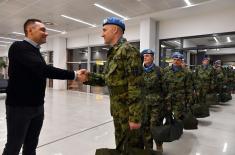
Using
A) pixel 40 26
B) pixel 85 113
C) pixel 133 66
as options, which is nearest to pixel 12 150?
pixel 40 26

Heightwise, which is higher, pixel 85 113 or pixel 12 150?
pixel 12 150

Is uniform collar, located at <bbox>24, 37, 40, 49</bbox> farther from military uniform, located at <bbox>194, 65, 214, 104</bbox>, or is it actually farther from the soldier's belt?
military uniform, located at <bbox>194, 65, 214, 104</bbox>

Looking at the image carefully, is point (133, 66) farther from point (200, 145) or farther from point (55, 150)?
point (200, 145)

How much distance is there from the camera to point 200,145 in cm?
333

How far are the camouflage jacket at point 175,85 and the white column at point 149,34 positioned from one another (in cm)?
503

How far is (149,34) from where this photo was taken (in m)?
8.37

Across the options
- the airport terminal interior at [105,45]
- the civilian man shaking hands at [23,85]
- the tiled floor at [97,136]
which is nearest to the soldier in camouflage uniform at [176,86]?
the tiled floor at [97,136]

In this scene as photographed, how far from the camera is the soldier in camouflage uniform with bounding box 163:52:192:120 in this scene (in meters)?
3.09

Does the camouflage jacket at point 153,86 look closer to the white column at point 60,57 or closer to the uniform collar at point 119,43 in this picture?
the uniform collar at point 119,43

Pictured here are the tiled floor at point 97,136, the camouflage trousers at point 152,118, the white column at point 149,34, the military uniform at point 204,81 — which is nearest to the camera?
the camouflage trousers at point 152,118

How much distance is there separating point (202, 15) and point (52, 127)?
259 inches

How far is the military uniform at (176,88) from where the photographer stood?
308 cm

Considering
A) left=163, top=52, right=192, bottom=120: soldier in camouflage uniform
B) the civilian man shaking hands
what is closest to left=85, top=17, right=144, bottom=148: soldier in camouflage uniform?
the civilian man shaking hands

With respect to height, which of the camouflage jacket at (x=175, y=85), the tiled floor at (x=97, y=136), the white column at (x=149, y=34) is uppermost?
the white column at (x=149, y=34)
